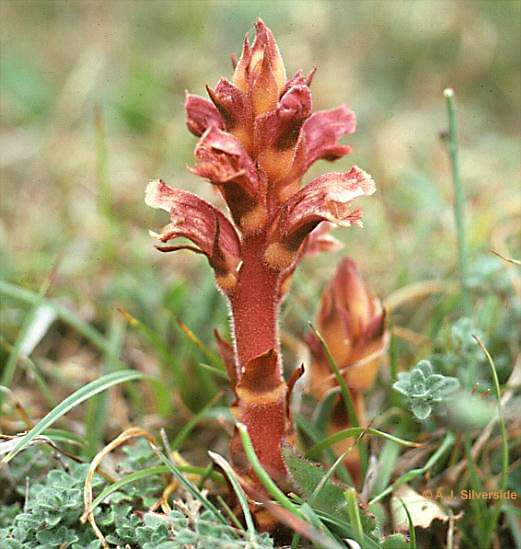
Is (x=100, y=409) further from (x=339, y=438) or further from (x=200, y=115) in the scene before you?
(x=200, y=115)

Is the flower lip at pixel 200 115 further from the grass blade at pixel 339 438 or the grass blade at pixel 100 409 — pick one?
the grass blade at pixel 100 409

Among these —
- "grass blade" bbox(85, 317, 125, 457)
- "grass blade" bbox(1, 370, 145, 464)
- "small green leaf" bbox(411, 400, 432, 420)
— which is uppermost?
A: "small green leaf" bbox(411, 400, 432, 420)

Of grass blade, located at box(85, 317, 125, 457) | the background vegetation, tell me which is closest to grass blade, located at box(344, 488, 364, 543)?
the background vegetation

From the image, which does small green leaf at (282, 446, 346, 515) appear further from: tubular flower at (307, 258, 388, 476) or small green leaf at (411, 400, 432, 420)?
tubular flower at (307, 258, 388, 476)

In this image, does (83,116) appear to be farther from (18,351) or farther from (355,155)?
(18,351)

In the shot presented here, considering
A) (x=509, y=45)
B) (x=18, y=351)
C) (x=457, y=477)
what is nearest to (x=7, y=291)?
(x=18, y=351)
